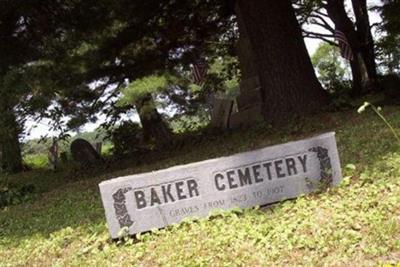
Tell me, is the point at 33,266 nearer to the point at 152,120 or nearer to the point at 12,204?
the point at 12,204

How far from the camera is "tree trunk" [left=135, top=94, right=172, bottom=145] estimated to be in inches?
644

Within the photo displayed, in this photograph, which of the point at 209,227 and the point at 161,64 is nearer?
the point at 209,227

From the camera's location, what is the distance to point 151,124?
18094 mm

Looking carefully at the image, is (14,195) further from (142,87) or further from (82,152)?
(82,152)

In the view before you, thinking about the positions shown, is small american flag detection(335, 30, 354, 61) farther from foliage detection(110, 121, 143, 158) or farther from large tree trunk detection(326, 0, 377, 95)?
foliage detection(110, 121, 143, 158)

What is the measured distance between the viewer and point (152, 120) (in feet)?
58.7

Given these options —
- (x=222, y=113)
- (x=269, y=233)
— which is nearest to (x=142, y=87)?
(x=222, y=113)

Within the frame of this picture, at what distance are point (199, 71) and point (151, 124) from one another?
→ 2864mm

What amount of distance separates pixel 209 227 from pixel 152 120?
508 inches

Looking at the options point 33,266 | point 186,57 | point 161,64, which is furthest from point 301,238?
point 186,57

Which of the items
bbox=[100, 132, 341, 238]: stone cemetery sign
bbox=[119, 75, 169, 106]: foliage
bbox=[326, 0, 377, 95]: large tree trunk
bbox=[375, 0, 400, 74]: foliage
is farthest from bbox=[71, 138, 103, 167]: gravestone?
bbox=[100, 132, 341, 238]: stone cemetery sign

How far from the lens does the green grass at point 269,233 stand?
4.23 metres

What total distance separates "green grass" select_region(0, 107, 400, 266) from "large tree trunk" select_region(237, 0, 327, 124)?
111 inches

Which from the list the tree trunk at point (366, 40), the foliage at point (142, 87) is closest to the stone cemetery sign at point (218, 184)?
the foliage at point (142, 87)
